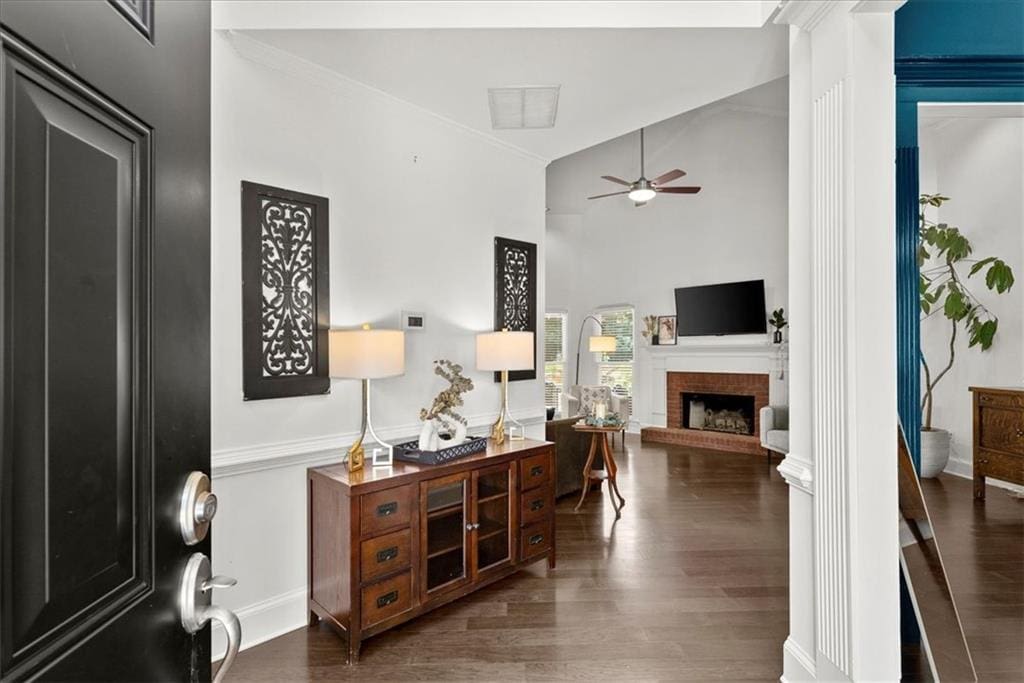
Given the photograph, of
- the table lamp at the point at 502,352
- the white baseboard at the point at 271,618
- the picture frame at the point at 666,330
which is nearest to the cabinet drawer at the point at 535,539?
the table lamp at the point at 502,352

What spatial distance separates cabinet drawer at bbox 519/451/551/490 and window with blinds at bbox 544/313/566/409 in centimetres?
603

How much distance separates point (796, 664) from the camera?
1.93m

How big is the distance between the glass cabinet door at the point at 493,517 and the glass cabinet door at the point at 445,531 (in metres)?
0.08

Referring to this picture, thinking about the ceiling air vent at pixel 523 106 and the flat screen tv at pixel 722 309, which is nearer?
the ceiling air vent at pixel 523 106

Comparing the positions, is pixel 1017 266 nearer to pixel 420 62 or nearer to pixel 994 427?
pixel 994 427

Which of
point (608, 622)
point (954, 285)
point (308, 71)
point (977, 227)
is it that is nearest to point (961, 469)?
point (954, 285)

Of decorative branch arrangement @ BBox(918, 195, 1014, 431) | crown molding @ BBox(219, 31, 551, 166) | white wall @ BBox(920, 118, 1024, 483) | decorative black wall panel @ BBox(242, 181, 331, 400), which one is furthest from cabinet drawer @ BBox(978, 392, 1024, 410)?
decorative black wall panel @ BBox(242, 181, 331, 400)

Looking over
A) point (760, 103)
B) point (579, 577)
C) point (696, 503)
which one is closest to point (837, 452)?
point (579, 577)

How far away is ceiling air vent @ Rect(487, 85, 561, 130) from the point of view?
2.81 meters

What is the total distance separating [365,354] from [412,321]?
0.72 meters

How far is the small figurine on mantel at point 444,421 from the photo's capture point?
8.63 feet

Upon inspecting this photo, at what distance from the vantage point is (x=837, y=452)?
5.42 feet

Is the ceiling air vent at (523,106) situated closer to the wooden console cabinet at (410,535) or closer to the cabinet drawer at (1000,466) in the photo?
the wooden console cabinet at (410,535)

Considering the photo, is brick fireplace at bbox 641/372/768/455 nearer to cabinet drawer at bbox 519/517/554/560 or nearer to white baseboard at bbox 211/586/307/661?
cabinet drawer at bbox 519/517/554/560
